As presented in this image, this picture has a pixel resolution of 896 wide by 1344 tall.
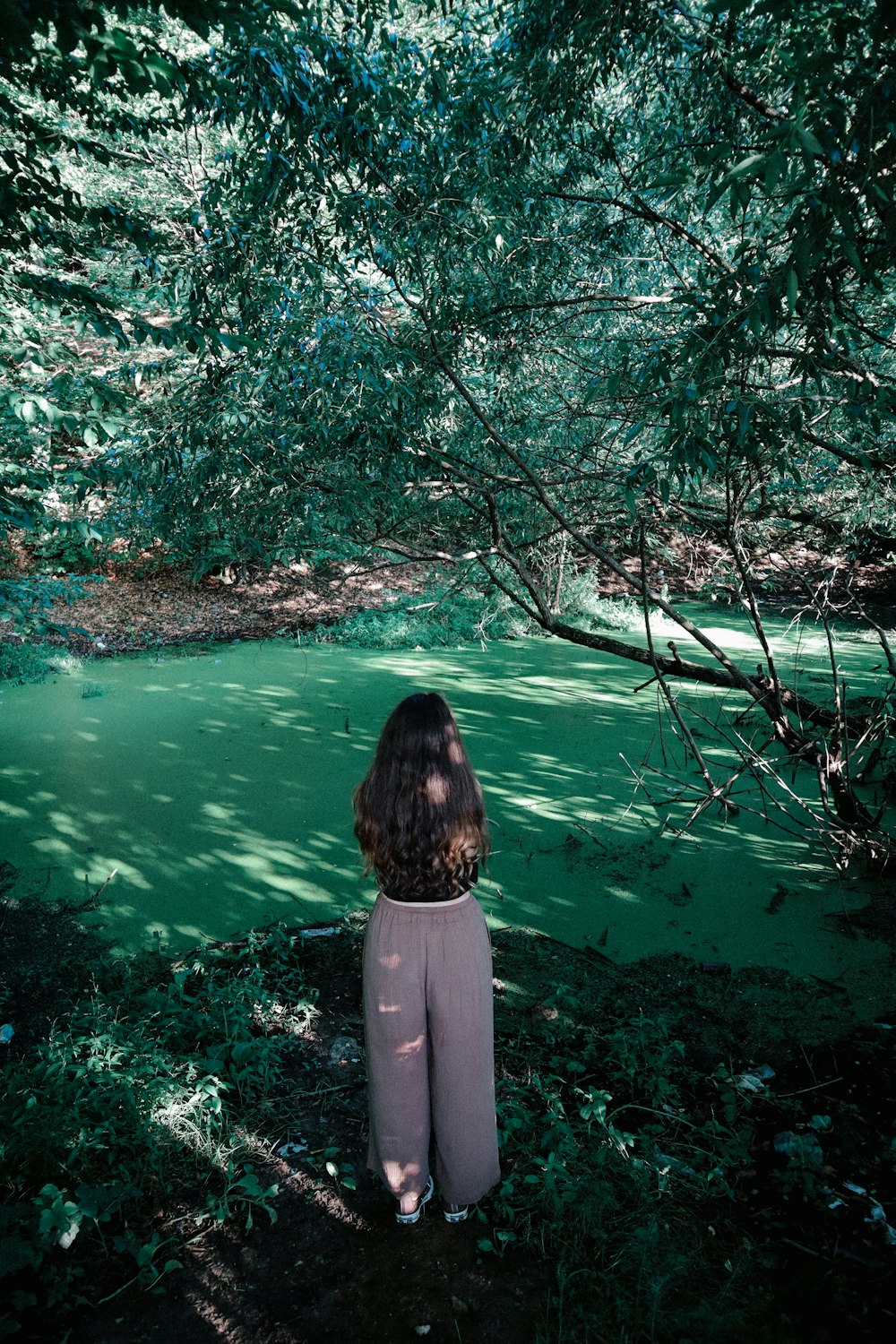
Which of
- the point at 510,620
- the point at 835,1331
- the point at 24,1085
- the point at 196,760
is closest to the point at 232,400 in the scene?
the point at 196,760

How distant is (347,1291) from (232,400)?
9.78ft

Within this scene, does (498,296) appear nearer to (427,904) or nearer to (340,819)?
(340,819)

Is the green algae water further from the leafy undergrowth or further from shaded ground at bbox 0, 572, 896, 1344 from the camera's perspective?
the leafy undergrowth

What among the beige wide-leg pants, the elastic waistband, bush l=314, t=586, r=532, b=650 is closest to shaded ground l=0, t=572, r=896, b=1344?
the beige wide-leg pants

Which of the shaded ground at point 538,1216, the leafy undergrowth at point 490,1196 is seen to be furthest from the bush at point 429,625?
the leafy undergrowth at point 490,1196

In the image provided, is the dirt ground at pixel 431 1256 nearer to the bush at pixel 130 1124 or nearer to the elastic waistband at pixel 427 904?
the bush at pixel 130 1124

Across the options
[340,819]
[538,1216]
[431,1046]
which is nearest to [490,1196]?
[538,1216]

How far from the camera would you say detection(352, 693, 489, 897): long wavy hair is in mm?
1297

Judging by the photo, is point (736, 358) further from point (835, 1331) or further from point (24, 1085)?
point (24, 1085)

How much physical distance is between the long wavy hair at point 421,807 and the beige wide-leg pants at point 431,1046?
60mm

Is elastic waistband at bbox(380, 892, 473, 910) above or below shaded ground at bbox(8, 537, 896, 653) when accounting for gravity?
below

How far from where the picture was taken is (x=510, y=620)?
695 cm

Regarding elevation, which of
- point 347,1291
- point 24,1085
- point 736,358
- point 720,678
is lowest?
point 347,1291

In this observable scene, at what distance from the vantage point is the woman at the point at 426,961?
132 centimetres
